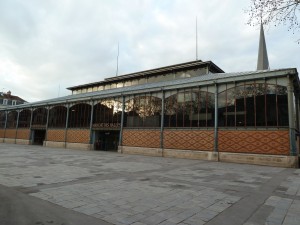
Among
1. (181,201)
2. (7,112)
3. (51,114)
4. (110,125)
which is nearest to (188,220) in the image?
(181,201)

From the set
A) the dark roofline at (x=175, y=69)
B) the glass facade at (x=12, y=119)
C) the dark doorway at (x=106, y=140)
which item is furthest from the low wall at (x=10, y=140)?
the dark doorway at (x=106, y=140)

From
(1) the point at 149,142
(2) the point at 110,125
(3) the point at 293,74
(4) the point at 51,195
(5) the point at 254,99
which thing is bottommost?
(4) the point at 51,195

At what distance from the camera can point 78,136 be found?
33.4m

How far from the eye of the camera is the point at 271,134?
18203 mm

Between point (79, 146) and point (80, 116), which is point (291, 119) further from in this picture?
point (80, 116)

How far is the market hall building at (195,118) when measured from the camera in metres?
18.2

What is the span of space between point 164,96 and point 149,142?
5156 mm

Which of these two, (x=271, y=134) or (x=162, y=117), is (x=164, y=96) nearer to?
(x=162, y=117)

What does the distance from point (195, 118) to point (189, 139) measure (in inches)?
81.5

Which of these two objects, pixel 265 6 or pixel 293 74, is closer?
pixel 265 6

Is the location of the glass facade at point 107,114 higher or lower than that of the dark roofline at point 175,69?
lower

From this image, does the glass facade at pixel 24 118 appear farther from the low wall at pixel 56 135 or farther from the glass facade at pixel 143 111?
the glass facade at pixel 143 111

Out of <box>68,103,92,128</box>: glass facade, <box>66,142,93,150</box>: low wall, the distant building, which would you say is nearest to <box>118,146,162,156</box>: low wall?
<box>66,142,93,150</box>: low wall

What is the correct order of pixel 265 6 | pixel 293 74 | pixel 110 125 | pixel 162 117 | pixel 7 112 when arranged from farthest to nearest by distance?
1. pixel 7 112
2. pixel 110 125
3. pixel 162 117
4. pixel 293 74
5. pixel 265 6
